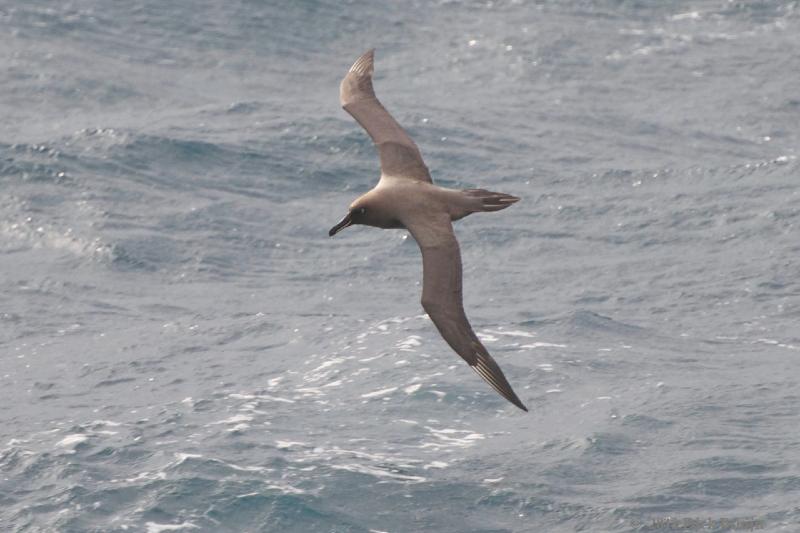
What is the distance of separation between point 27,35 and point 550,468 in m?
22.7

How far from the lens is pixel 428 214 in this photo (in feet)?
62.6

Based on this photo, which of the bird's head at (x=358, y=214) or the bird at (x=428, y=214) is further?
the bird's head at (x=358, y=214)

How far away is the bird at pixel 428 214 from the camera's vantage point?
699 inches

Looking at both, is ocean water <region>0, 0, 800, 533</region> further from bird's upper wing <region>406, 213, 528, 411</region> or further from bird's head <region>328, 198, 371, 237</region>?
bird's head <region>328, 198, 371, 237</region>

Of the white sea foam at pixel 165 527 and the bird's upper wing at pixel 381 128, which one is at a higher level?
the bird's upper wing at pixel 381 128

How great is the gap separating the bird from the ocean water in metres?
3.06

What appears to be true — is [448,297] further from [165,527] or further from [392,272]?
[392,272]

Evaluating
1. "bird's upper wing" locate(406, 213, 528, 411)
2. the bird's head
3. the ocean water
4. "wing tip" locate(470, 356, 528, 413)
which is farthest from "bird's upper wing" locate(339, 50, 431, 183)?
the ocean water

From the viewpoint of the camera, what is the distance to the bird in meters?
17.8

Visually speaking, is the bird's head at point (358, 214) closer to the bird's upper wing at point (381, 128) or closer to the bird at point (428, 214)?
the bird at point (428, 214)

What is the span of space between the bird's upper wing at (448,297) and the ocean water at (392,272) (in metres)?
2.93

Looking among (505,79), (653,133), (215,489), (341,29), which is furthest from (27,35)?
(215,489)

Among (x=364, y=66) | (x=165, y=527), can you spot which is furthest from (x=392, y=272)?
(x=165, y=527)

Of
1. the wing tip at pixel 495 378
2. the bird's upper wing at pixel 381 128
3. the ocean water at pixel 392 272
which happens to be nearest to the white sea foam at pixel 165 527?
the ocean water at pixel 392 272
